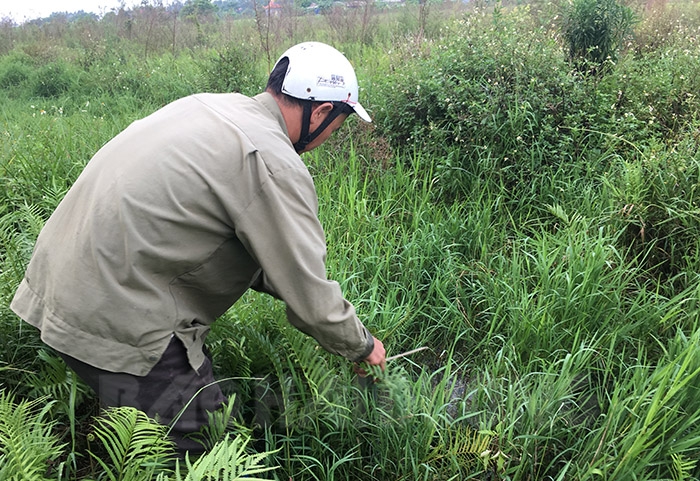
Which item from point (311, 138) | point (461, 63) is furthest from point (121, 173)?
point (461, 63)

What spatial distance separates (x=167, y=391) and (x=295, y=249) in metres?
0.71

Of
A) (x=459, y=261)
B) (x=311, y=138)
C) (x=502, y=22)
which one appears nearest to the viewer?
(x=311, y=138)

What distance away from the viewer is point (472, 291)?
289 centimetres

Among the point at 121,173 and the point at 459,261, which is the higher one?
the point at 121,173

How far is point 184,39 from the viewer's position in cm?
1065

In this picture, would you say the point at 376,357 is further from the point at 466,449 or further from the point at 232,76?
the point at 232,76

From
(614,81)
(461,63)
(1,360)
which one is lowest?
(1,360)

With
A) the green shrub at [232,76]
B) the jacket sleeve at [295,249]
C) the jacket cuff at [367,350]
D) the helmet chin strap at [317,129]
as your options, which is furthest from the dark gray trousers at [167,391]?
the green shrub at [232,76]

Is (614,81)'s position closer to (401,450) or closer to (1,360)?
(401,450)

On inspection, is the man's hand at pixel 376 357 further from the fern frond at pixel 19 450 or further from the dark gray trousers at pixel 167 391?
the fern frond at pixel 19 450

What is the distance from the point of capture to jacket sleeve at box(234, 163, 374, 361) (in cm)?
157

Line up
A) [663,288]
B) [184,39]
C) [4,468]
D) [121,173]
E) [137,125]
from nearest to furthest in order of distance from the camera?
[4,468], [121,173], [137,125], [663,288], [184,39]

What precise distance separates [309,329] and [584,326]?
1478mm

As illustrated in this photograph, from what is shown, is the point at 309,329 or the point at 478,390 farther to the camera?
the point at 478,390
